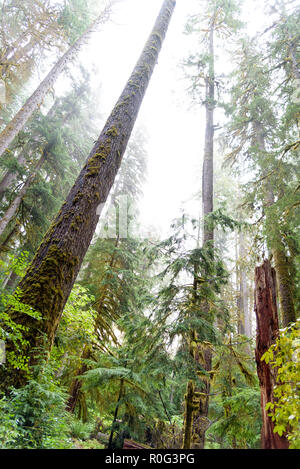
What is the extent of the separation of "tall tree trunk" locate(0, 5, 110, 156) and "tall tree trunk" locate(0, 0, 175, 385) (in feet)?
22.2

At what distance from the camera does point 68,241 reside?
342 cm

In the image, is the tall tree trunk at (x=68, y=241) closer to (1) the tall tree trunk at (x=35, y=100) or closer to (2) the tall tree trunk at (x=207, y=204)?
(2) the tall tree trunk at (x=207, y=204)

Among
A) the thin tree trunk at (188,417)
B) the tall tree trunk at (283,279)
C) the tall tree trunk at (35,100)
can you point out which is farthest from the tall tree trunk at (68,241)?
the tall tree trunk at (35,100)

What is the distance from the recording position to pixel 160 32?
650cm

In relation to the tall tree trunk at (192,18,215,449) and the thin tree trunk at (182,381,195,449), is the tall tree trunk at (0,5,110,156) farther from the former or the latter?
the thin tree trunk at (182,381,195,449)

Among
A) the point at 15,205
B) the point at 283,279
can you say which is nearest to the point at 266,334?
the point at 283,279

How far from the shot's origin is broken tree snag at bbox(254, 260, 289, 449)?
2115 millimetres

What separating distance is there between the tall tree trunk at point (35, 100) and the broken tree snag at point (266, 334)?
10.2 metres

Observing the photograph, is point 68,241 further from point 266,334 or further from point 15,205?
point 15,205

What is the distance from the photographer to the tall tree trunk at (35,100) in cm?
959

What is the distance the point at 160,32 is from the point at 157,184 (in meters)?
21.8

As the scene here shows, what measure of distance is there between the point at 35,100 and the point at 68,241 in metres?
10.1

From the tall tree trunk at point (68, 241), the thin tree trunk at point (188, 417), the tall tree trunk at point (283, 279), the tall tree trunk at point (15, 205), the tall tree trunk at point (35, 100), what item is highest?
the tall tree trunk at point (35, 100)
